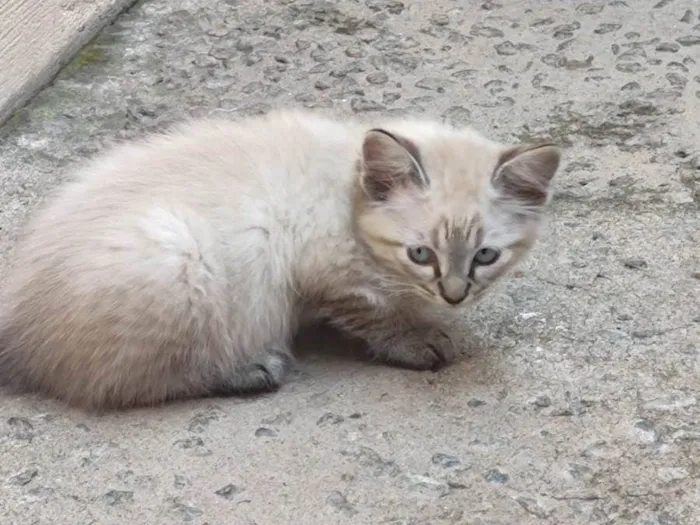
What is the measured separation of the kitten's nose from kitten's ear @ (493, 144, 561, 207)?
0.82 feet

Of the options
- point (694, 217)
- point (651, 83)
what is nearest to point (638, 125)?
point (651, 83)

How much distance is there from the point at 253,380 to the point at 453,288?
54cm

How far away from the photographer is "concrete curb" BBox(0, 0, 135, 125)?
3.83m

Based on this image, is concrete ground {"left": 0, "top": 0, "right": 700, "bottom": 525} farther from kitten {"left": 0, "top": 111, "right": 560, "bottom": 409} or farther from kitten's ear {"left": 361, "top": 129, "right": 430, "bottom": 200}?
kitten's ear {"left": 361, "top": 129, "right": 430, "bottom": 200}

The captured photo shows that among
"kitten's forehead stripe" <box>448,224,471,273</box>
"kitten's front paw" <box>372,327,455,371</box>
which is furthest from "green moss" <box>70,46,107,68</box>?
"kitten's forehead stripe" <box>448,224,471,273</box>

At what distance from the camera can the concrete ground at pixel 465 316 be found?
234cm

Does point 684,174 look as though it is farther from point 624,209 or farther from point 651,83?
point 651,83

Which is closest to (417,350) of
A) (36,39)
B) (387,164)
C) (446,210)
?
(446,210)

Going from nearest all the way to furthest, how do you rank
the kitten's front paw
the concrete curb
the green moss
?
1. the kitten's front paw
2. the concrete curb
3. the green moss

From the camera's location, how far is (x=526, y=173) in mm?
2723

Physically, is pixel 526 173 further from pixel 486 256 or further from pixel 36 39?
pixel 36 39

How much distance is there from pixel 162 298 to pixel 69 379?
310 mm

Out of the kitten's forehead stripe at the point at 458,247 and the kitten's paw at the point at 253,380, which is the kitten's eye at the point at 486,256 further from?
the kitten's paw at the point at 253,380

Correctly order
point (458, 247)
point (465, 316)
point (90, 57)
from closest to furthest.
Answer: point (458, 247), point (465, 316), point (90, 57)
